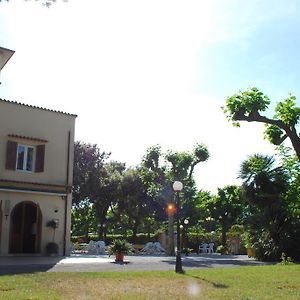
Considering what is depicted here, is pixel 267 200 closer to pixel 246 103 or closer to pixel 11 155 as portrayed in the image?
pixel 246 103

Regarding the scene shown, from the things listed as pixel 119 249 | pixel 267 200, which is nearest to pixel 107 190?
pixel 267 200

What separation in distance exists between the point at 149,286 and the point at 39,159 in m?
12.9

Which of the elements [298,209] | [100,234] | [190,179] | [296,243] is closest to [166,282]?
[298,209]

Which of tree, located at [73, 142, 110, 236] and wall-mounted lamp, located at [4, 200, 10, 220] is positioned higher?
tree, located at [73, 142, 110, 236]

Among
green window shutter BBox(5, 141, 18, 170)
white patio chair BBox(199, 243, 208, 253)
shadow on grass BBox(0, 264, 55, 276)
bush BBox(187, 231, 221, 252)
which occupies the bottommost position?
shadow on grass BBox(0, 264, 55, 276)

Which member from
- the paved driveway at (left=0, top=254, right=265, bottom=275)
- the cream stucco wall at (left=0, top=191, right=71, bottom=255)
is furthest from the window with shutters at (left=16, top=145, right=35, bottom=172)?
the paved driveway at (left=0, top=254, right=265, bottom=275)

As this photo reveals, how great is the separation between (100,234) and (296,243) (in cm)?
2247

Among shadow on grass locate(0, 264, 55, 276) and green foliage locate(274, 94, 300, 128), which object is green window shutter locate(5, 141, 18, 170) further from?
green foliage locate(274, 94, 300, 128)

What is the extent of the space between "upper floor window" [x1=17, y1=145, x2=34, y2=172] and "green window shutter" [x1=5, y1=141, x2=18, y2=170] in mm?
547

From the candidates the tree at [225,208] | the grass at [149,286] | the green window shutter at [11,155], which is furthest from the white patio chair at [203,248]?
the grass at [149,286]

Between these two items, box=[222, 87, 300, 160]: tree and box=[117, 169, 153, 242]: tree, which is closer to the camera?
box=[222, 87, 300, 160]: tree

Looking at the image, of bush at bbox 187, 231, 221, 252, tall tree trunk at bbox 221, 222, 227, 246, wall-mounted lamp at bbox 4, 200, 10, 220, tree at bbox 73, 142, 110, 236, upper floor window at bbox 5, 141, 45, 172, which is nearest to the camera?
wall-mounted lamp at bbox 4, 200, 10, 220

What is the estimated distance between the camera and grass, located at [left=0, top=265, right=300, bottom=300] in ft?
32.3

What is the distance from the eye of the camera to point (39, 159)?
2280 cm
